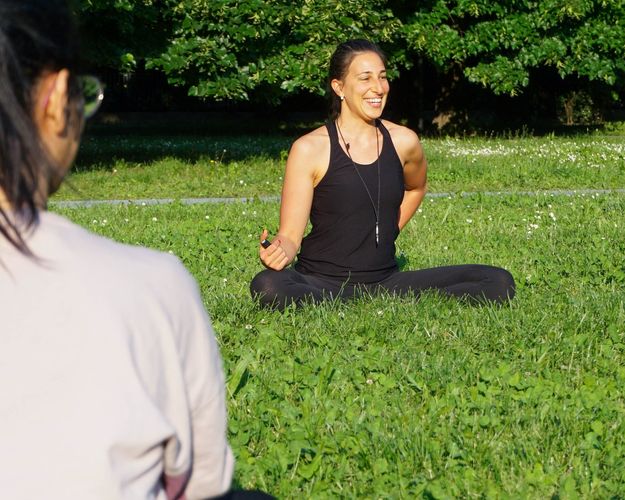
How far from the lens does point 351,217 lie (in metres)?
6.07

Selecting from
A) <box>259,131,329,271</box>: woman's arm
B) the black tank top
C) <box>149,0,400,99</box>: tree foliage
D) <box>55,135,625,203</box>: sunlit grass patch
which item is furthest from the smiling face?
<box>149,0,400,99</box>: tree foliage

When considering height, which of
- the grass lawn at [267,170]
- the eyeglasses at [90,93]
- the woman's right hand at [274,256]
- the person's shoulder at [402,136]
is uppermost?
the eyeglasses at [90,93]

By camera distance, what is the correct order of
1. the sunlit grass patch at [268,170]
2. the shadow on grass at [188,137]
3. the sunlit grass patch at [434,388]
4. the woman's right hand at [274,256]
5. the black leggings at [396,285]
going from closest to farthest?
the sunlit grass patch at [434,388] → the woman's right hand at [274,256] → the black leggings at [396,285] → the sunlit grass patch at [268,170] → the shadow on grass at [188,137]

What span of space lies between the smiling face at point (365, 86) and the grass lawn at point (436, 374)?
113 cm

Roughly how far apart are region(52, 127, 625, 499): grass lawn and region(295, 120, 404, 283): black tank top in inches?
11.7

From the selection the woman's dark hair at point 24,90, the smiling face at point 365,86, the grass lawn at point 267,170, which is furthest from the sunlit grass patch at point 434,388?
the grass lawn at point 267,170

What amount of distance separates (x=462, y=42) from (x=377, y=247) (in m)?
19.7

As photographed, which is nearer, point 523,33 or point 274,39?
point 274,39

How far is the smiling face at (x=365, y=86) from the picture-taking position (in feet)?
19.8

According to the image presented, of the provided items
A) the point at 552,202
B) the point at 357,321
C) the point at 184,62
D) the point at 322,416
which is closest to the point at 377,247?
the point at 357,321

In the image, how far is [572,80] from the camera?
1324 inches

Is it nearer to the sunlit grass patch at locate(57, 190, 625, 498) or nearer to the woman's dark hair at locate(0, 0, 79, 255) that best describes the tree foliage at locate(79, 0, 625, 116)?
the sunlit grass patch at locate(57, 190, 625, 498)

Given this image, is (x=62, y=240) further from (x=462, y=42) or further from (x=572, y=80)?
(x=572, y=80)

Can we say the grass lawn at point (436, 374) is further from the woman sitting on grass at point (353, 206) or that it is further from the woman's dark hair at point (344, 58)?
the woman's dark hair at point (344, 58)
